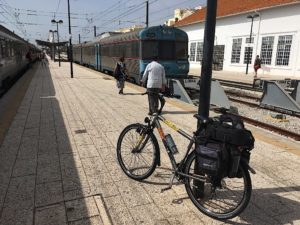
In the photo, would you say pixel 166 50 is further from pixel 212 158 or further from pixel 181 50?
pixel 212 158

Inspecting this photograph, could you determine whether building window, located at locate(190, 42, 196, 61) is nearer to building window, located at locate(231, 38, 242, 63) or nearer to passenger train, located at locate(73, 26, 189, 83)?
building window, located at locate(231, 38, 242, 63)

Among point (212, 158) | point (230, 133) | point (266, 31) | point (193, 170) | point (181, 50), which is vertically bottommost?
point (193, 170)

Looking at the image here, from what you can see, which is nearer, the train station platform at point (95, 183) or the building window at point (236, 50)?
the train station platform at point (95, 183)

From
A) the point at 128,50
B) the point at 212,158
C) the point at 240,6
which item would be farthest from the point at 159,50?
the point at 240,6

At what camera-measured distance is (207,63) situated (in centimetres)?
360

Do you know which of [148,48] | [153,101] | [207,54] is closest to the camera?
[207,54]

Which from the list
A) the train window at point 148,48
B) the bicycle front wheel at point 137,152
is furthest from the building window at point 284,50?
the bicycle front wheel at point 137,152

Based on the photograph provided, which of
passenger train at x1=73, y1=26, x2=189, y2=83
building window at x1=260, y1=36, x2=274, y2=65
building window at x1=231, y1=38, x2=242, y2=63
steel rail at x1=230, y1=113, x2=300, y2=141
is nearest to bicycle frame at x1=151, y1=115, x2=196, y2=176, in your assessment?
steel rail at x1=230, y1=113, x2=300, y2=141

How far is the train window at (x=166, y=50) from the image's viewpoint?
1556cm

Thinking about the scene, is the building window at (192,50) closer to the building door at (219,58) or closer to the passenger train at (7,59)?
the building door at (219,58)

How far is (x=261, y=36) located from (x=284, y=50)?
3.28 meters

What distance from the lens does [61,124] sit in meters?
7.67

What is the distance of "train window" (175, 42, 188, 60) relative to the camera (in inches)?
631

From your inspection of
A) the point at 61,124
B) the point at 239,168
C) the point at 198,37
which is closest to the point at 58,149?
the point at 61,124
